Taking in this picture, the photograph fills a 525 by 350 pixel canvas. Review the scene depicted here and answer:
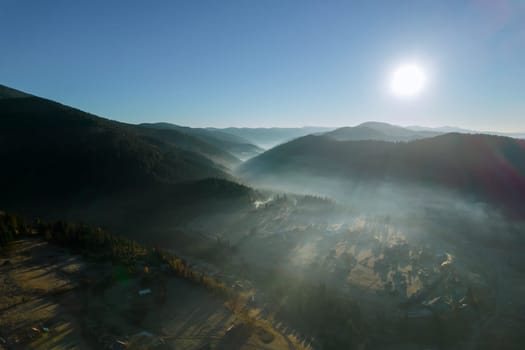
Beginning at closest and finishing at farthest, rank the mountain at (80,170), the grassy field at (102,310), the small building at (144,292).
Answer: the grassy field at (102,310), the small building at (144,292), the mountain at (80,170)

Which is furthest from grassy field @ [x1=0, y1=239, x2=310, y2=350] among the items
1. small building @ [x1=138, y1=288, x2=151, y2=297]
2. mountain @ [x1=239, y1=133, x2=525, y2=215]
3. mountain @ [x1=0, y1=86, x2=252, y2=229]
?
mountain @ [x1=239, y1=133, x2=525, y2=215]

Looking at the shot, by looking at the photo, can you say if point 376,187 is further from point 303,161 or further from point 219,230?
point 219,230

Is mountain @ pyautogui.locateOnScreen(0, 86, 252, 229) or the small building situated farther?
mountain @ pyautogui.locateOnScreen(0, 86, 252, 229)

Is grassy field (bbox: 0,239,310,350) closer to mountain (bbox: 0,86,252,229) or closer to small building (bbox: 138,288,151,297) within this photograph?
small building (bbox: 138,288,151,297)

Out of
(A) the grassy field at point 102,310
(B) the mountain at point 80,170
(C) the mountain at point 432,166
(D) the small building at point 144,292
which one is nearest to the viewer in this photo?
(A) the grassy field at point 102,310

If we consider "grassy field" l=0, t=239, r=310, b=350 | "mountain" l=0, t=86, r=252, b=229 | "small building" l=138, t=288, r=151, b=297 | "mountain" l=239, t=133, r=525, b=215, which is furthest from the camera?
"mountain" l=239, t=133, r=525, b=215

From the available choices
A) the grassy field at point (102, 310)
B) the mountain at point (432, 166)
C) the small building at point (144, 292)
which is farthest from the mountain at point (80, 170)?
the mountain at point (432, 166)

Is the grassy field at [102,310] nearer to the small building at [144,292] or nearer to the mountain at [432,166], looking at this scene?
the small building at [144,292]

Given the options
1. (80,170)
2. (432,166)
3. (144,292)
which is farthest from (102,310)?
(432,166)

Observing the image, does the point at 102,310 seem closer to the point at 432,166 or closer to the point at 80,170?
the point at 80,170
